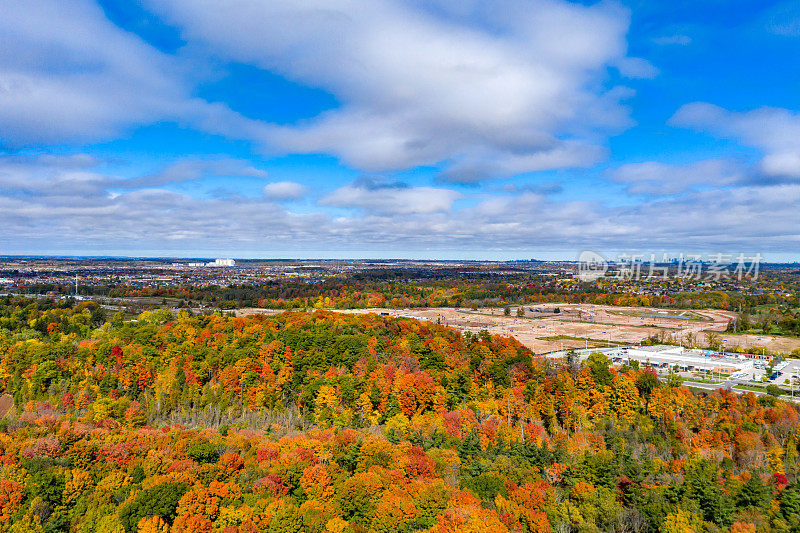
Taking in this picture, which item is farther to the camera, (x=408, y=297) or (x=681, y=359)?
(x=408, y=297)

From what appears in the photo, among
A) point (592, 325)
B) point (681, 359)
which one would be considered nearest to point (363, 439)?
point (681, 359)

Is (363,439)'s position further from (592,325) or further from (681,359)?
(592,325)

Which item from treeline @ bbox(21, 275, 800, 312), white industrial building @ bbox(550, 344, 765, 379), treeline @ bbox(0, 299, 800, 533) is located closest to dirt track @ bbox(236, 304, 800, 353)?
white industrial building @ bbox(550, 344, 765, 379)

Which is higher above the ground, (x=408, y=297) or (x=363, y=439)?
(x=408, y=297)

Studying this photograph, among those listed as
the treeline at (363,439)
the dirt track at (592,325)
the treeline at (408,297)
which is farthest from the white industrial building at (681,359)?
the treeline at (408,297)

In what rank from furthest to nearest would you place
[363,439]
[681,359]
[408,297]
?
[408,297]
[681,359]
[363,439]

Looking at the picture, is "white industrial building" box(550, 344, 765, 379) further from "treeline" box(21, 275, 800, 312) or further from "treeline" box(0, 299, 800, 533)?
"treeline" box(21, 275, 800, 312)
